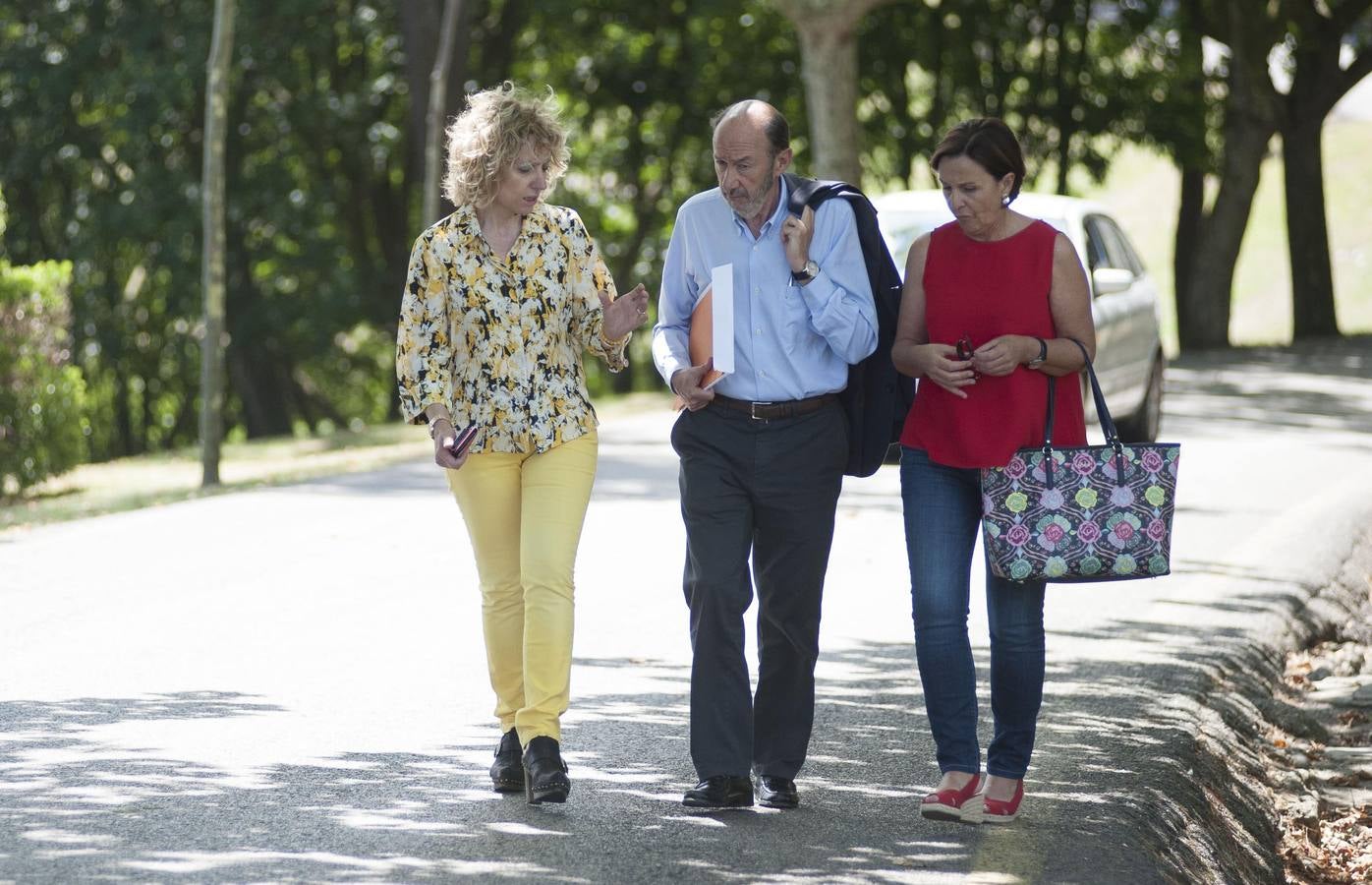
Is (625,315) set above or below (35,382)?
above

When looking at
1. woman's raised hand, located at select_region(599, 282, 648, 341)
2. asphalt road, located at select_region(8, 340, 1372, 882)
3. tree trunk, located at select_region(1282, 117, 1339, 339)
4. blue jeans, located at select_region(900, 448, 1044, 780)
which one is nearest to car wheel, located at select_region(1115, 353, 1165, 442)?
asphalt road, located at select_region(8, 340, 1372, 882)

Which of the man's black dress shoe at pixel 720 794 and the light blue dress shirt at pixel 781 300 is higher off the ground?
the light blue dress shirt at pixel 781 300

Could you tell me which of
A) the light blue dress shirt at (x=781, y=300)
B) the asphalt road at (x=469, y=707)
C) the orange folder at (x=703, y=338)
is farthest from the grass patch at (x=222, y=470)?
the light blue dress shirt at (x=781, y=300)

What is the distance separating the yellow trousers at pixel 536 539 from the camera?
18.4 feet

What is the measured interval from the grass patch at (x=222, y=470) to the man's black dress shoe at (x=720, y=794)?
8.44 meters

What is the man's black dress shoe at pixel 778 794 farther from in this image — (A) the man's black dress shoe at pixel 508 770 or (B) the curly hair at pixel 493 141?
(B) the curly hair at pixel 493 141

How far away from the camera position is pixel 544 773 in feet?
18.1

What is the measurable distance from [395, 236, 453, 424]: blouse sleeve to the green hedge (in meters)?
11.2

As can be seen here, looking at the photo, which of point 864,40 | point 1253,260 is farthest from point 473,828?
point 1253,260

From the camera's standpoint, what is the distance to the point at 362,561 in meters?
10.6

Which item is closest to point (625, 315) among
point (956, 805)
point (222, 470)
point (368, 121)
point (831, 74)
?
point (956, 805)

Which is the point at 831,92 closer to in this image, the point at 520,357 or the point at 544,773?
the point at 520,357

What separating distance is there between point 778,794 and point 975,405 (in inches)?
48.7

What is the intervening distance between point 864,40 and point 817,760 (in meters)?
27.9
